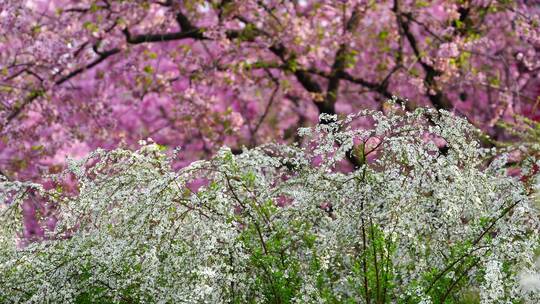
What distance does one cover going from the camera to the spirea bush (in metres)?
4.88

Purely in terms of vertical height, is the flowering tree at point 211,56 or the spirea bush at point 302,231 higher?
the flowering tree at point 211,56

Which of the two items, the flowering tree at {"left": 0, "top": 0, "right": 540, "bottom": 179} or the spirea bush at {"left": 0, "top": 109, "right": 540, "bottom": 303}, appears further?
the flowering tree at {"left": 0, "top": 0, "right": 540, "bottom": 179}

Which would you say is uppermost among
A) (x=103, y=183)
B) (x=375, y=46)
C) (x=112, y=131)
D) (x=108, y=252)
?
(x=375, y=46)

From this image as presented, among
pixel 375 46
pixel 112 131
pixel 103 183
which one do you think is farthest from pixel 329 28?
pixel 103 183

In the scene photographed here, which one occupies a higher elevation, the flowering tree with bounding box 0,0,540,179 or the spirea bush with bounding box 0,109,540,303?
the flowering tree with bounding box 0,0,540,179

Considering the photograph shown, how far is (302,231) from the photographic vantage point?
5.32 metres

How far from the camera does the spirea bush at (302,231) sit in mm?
4875

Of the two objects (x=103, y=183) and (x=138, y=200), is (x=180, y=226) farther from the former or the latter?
(x=103, y=183)

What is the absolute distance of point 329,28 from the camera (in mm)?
12461

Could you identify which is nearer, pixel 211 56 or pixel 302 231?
pixel 302 231

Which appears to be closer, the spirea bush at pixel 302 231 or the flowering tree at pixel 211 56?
the spirea bush at pixel 302 231

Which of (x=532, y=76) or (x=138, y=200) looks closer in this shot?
(x=138, y=200)

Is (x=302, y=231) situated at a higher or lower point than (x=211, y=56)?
lower

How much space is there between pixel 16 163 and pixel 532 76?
8629mm
